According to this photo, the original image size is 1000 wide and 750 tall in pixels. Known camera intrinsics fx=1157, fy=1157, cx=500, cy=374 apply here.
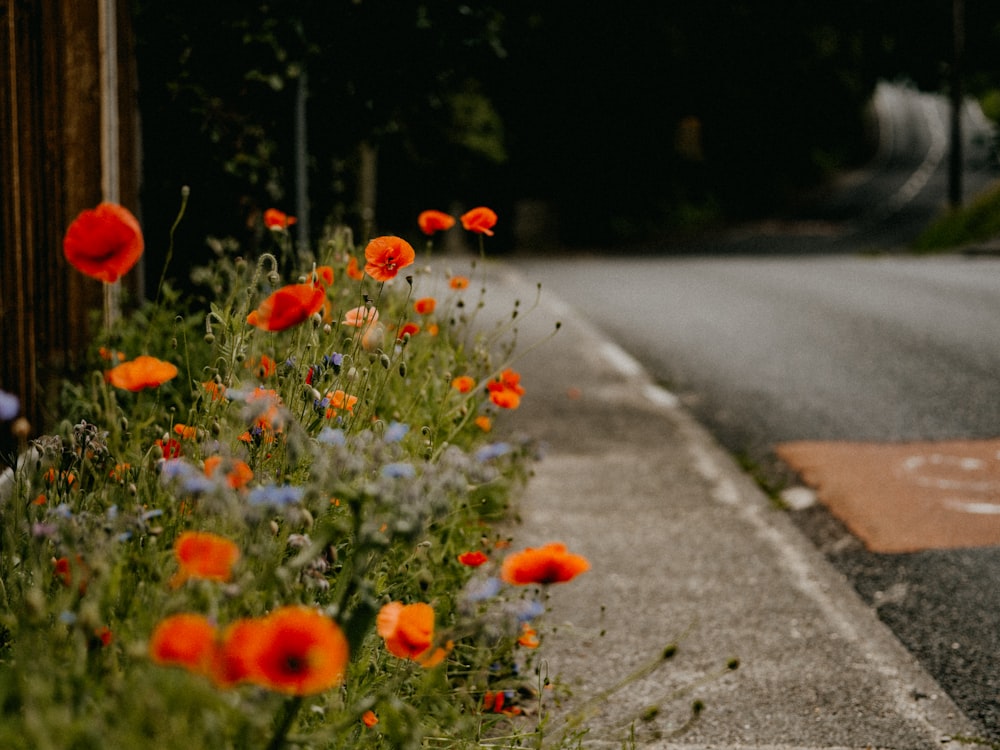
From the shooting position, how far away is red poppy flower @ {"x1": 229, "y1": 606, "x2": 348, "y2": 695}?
1410mm

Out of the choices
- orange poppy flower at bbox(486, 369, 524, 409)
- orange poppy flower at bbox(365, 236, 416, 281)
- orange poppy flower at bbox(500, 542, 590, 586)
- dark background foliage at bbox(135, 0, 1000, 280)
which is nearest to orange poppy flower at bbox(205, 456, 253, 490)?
orange poppy flower at bbox(500, 542, 590, 586)

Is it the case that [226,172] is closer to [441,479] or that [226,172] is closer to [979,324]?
[441,479]

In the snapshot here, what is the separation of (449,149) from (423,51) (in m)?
21.4

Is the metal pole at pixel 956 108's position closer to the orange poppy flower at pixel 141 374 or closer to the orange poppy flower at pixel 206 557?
the orange poppy flower at pixel 141 374

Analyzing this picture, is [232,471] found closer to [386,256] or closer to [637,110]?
[386,256]

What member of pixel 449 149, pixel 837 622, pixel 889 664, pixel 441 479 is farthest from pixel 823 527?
pixel 449 149

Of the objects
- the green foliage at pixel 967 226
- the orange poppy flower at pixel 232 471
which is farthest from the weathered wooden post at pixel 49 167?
the green foliage at pixel 967 226

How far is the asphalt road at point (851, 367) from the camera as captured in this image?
12.0ft

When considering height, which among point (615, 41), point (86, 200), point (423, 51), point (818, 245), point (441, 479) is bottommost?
point (818, 245)

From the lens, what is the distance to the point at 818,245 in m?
28.0

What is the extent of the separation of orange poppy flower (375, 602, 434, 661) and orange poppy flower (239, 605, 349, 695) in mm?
414

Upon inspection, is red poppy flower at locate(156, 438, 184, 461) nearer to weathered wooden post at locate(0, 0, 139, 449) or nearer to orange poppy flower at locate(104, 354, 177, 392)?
orange poppy flower at locate(104, 354, 177, 392)

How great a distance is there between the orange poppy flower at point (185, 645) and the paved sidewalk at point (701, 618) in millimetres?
731

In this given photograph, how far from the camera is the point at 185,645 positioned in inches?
54.8
